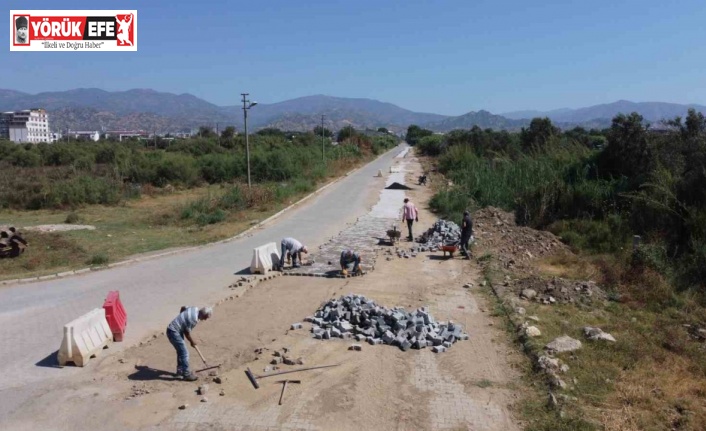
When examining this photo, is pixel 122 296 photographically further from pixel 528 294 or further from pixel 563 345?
pixel 563 345

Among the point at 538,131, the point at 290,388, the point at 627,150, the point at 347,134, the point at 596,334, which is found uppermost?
the point at 347,134

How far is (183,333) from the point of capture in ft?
26.0

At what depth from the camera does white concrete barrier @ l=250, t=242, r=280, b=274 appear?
1361 cm

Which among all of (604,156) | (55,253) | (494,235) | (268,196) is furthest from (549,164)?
(55,253)

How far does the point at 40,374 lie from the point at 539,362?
7.20 m

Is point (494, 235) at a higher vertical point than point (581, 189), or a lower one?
lower

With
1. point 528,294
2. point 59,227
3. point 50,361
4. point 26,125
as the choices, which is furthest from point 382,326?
point 26,125

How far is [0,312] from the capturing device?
11.0 m

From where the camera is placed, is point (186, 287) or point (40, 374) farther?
point (186, 287)

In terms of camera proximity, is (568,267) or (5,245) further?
(5,245)

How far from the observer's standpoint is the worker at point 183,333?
7.79m

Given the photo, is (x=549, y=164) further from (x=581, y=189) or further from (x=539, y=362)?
(x=539, y=362)

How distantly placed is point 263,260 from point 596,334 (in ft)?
24.8

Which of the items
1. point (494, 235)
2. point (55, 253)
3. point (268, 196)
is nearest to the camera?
point (55, 253)
